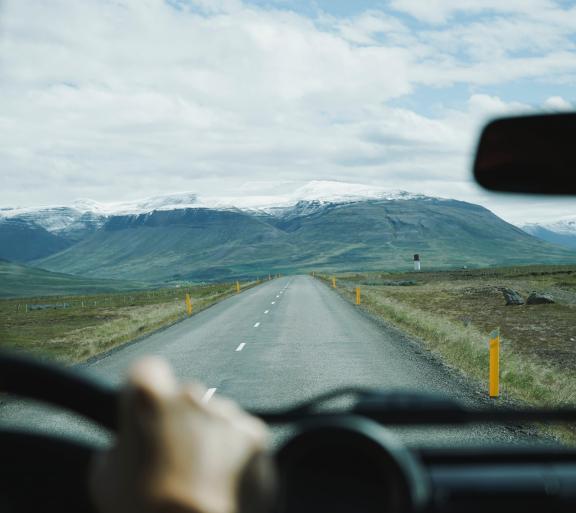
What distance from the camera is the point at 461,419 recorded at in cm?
235

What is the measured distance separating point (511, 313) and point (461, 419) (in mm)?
31076

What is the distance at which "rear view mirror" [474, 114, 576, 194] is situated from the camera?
6.84ft

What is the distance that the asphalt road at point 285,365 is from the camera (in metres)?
9.10

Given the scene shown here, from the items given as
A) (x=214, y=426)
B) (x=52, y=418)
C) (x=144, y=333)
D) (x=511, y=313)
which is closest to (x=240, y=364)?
(x=52, y=418)

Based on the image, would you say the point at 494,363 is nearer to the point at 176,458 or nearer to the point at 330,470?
the point at 330,470

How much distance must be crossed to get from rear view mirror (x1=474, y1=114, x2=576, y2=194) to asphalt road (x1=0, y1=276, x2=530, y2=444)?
546 centimetres

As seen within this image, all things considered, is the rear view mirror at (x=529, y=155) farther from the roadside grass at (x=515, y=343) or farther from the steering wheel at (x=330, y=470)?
the roadside grass at (x=515, y=343)

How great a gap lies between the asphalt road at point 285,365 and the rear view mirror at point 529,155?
5.46 metres

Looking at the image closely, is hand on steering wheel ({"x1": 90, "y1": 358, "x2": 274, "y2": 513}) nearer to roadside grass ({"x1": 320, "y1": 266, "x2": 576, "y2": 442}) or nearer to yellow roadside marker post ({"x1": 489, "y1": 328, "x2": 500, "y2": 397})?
roadside grass ({"x1": 320, "y1": 266, "x2": 576, "y2": 442})

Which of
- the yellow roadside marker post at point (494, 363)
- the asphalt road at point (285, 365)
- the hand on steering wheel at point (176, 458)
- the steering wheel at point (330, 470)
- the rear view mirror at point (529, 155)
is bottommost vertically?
the asphalt road at point (285, 365)

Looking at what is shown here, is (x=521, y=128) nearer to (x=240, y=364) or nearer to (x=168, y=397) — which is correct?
(x=168, y=397)

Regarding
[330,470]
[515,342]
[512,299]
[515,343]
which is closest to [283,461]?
[330,470]

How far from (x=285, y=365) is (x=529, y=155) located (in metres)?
11.8

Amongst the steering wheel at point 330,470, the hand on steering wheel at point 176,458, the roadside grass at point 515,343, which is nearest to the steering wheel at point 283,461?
the steering wheel at point 330,470
